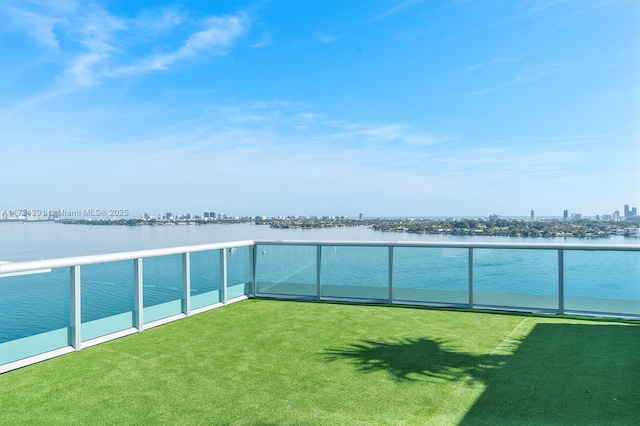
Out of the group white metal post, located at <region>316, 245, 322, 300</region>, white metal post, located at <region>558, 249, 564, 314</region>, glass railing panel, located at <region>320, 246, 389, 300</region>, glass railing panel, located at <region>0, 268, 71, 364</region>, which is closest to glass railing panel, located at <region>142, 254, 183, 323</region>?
glass railing panel, located at <region>0, 268, 71, 364</region>

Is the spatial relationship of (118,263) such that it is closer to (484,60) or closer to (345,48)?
(345,48)

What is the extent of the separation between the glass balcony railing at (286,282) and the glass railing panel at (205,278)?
2cm

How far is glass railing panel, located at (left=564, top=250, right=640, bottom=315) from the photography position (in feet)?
21.4

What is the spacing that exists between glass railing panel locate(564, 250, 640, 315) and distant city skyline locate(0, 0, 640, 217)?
3.19 meters

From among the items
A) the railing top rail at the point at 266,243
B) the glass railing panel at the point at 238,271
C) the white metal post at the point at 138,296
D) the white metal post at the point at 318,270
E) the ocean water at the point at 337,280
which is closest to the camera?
the railing top rail at the point at 266,243

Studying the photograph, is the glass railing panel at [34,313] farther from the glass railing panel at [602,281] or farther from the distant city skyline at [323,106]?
the distant city skyline at [323,106]

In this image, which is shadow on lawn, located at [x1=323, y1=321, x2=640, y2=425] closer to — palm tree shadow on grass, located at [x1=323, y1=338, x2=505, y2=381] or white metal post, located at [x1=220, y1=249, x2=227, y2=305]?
palm tree shadow on grass, located at [x1=323, y1=338, x2=505, y2=381]

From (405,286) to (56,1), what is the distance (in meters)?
12.0

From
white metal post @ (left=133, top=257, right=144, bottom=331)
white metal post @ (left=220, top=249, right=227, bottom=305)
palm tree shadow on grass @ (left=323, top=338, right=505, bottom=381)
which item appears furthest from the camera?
white metal post @ (left=220, top=249, right=227, bottom=305)

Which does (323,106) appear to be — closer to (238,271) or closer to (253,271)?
(253,271)

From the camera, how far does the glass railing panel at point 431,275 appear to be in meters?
7.34

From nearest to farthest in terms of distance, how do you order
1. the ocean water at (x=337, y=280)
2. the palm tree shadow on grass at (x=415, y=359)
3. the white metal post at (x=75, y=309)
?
the palm tree shadow on grass at (x=415, y=359), the ocean water at (x=337, y=280), the white metal post at (x=75, y=309)

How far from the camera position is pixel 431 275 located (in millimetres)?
7516

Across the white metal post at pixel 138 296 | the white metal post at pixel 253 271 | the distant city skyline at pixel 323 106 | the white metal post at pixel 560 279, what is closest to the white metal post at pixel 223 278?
the white metal post at pixel 253 271
